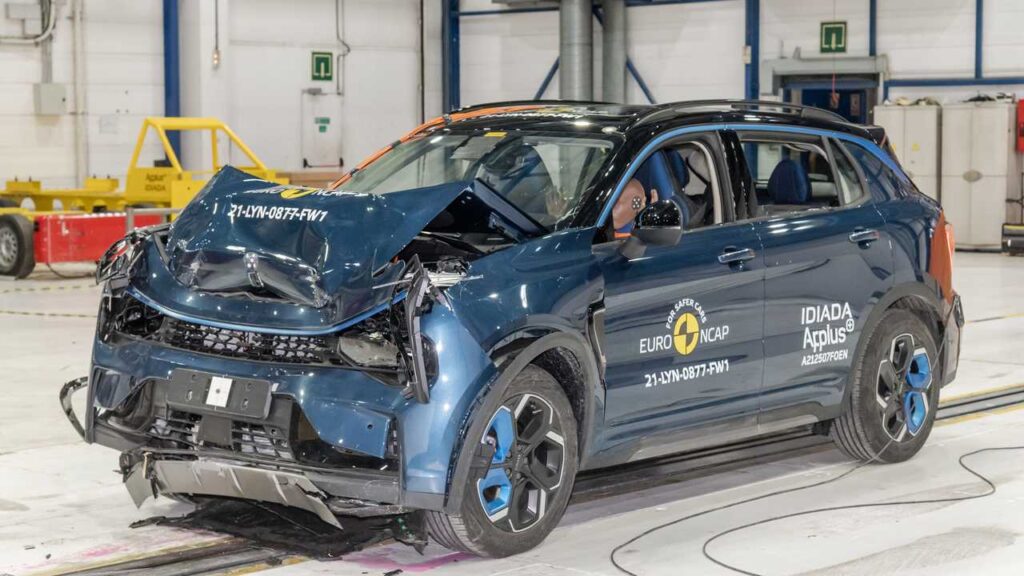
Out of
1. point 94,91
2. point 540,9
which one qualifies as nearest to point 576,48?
point 540,9

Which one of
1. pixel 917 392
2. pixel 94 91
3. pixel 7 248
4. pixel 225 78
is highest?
pixel 225 78

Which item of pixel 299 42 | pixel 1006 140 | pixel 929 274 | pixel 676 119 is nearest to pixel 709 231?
pixel 676 119

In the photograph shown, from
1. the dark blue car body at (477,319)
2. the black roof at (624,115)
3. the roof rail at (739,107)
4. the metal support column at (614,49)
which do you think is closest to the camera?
the dark blue car body at (477,319)

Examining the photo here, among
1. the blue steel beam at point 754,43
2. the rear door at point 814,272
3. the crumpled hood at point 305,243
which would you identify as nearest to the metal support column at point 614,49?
the blue steel beam at point 754,43

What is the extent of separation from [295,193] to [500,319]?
1050mm

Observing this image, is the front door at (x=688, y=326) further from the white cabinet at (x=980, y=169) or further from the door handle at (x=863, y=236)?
the white cabinet at (x=980, y=169)

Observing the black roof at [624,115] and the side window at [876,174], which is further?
the side window at [876,174]

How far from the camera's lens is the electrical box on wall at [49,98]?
24156 millimetres

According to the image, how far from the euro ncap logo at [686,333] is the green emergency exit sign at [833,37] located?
20.5 metres

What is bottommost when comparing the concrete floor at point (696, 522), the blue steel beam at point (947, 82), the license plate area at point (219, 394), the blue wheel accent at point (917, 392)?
the concrete floor at point (696, 522)

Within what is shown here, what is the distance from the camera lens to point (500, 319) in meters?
5.66

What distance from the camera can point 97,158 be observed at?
83.0 ft

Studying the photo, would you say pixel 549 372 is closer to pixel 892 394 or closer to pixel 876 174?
pixel 892 394

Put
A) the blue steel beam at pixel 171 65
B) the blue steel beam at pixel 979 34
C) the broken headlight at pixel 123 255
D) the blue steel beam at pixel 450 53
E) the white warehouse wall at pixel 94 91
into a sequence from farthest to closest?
the blue steel beam at pixel 450 53
the blue steel beam at pixel 171 65
the blue steel beam at pixel 979 34
the white warehouse wall at pixel 94 91
the broken headlight at pixel 123 255
